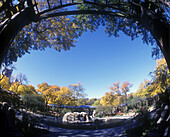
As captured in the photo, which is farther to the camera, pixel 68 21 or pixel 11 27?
pixel 68 21

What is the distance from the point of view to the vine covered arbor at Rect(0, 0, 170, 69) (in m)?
2.21

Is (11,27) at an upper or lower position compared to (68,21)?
lower

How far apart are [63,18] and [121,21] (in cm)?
359

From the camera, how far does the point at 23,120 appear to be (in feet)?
7.89

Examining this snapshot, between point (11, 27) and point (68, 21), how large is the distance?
12.6ft

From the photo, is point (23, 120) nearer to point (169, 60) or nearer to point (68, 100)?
point (169, 60)

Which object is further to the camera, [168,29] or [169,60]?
[168,29]

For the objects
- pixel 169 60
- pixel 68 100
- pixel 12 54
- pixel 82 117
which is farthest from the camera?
pixel 68 100

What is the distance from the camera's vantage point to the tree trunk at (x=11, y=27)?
1.93 meters


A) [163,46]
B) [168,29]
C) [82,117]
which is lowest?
[82,117]

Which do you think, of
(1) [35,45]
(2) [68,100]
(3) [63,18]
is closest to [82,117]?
(2) [68,100]

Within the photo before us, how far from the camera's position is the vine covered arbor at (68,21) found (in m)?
2.21

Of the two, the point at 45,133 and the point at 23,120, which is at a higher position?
the point at 23,120

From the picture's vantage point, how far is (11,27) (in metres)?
2.20
